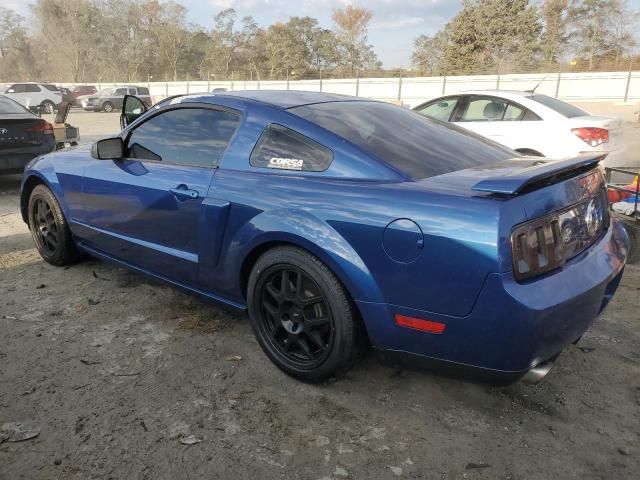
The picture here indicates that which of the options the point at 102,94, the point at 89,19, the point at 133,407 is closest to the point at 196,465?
the point at 133,407

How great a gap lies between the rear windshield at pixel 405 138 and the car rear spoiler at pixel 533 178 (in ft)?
1.34

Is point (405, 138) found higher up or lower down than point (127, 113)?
lower down

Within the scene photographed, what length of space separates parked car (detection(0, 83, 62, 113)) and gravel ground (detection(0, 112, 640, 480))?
28.8 m

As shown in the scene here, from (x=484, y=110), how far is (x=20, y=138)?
6.62 metres

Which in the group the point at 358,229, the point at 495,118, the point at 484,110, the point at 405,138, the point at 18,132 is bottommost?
the point at 358,229

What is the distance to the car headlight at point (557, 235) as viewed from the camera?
1965mm

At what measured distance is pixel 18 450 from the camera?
2148mm

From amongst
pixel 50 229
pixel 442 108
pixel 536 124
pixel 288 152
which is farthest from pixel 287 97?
pixel 442 108

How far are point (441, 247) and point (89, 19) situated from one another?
84.6 metres

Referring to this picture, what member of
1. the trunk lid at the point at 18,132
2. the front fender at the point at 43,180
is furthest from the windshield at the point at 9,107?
the front fender at the point at 43,180

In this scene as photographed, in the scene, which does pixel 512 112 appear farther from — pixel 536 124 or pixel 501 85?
pixel 501 85

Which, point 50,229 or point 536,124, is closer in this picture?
point 50,229

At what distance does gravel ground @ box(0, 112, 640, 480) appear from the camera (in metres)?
2.06

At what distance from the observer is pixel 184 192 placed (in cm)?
296
